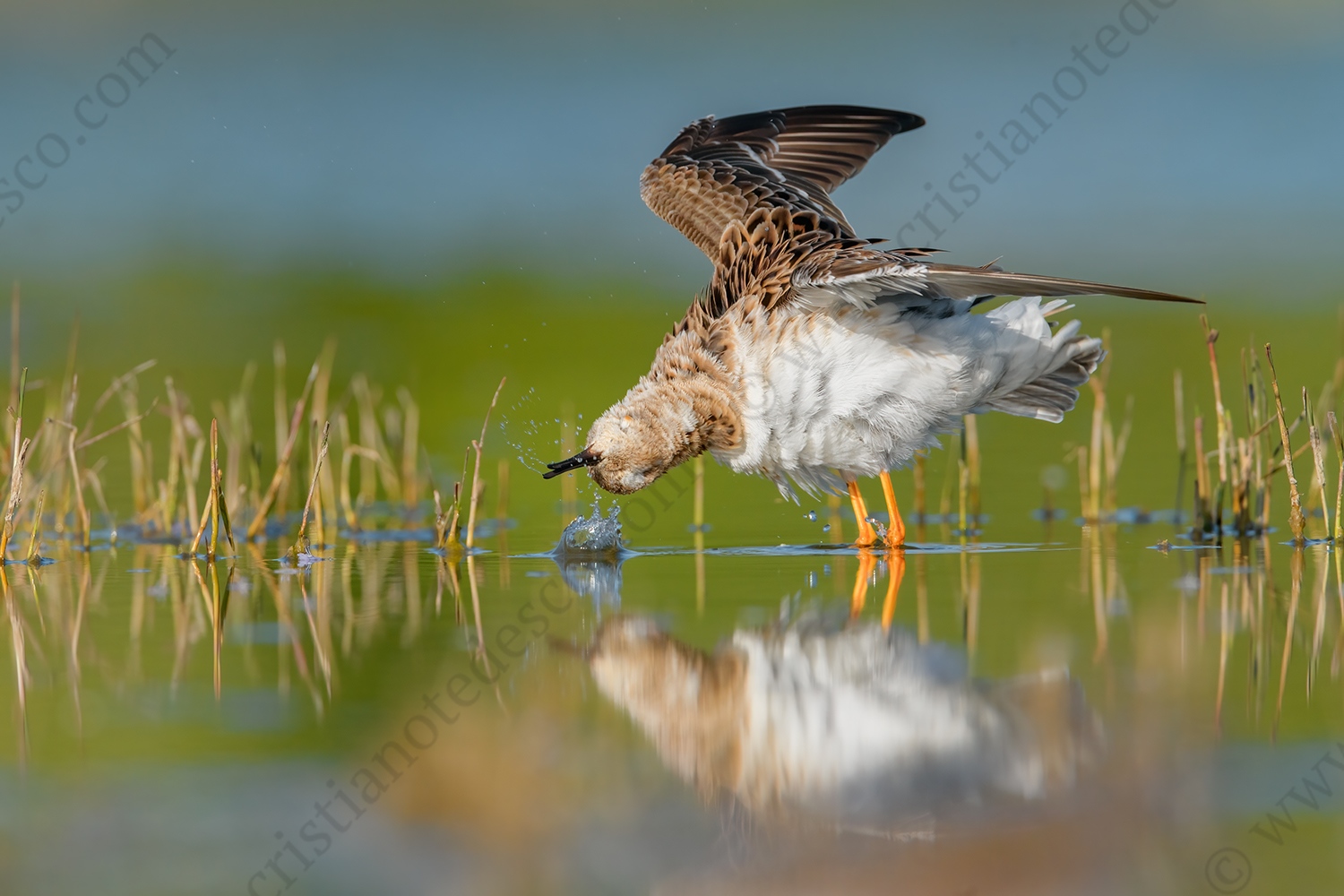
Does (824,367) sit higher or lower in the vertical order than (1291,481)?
higher

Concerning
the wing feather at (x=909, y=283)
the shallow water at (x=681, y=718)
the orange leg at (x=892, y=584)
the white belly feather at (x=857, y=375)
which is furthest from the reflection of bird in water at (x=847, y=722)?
the white belly feather at (x=857, y=375)

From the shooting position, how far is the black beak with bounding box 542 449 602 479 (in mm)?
7059

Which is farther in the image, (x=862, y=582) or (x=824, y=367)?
(x=824, y=367)

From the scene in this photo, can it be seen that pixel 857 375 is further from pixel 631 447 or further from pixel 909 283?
pixel 631 447

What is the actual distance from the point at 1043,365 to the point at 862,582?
73.1 inches

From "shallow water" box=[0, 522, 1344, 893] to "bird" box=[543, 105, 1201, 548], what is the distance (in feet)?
3.86

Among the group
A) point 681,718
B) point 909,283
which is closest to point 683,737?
point 681,718

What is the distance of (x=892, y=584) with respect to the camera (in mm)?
5996

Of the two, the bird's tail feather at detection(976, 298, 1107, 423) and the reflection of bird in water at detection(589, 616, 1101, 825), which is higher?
the bird's tail feather at detection(976, 298, 1107, 423)

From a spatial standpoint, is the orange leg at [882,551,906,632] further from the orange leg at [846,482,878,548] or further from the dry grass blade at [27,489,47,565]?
the dry grass blade at [27,489,47,565]

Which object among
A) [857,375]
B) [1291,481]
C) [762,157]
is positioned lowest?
[1291,481]

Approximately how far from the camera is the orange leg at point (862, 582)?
539cm

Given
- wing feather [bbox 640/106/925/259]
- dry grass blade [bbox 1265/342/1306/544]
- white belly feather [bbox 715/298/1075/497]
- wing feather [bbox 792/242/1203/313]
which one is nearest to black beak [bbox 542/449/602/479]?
white belly feather [bbox 715/298/1075/497]

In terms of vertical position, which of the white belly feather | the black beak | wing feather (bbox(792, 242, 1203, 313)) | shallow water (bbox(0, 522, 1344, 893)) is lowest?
shallow water (bbox(0, 522, 1344, 893))
